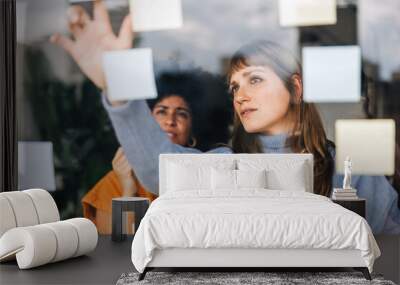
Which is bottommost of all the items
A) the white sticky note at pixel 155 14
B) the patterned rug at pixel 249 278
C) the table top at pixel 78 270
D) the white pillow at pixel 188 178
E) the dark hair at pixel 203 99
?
the table top at pixel 78 270

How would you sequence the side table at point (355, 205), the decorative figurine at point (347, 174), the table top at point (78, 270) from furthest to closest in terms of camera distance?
the decorative figurine at point (347, 174), the side table at point (355, 205), the table top at point (78, 270)

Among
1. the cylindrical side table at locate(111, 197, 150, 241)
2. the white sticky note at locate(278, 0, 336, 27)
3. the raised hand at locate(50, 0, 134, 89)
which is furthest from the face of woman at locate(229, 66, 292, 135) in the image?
the cylindrical side table at locate(111, 197, 150, 241)

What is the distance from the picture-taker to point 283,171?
24.5 ft

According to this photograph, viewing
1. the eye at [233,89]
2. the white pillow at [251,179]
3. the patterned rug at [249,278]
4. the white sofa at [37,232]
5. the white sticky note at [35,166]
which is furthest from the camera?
the white sticky note at [35,166]

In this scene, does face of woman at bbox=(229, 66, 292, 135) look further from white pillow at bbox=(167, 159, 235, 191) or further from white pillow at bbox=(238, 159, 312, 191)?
white pillow at bbox=(167, 159, 235, 191)

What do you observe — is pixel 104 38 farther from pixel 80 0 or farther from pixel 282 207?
pixel 282 207

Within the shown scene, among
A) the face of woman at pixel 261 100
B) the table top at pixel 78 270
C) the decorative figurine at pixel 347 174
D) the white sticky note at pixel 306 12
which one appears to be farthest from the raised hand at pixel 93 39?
the decorative figurine at pixel 347 174

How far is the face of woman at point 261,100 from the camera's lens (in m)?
8.05

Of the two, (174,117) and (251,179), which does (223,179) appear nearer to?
(251,179)

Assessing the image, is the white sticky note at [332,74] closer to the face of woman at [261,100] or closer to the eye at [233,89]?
the face of woman at [261,100]

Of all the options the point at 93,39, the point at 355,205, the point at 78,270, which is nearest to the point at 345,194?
the point at 355,205

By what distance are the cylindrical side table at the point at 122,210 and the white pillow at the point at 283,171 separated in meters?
1.10

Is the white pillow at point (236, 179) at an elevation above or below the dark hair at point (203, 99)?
below

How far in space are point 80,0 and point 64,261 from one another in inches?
128
